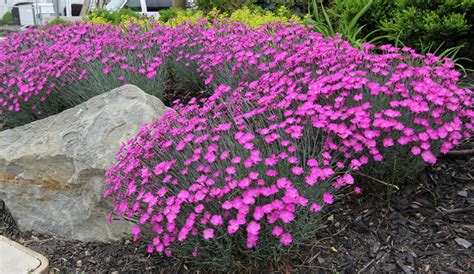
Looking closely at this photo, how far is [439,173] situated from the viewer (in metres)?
3.29

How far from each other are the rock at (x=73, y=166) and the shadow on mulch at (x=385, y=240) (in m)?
0.15

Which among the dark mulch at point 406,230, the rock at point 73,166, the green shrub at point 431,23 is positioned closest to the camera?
the dark mulch at point 406,230

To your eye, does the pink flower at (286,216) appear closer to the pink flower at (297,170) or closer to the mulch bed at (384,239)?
the pink flower at (297,170)

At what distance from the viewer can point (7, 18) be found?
15336mm

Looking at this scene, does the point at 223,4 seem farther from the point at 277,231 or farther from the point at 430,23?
the point at 277,231

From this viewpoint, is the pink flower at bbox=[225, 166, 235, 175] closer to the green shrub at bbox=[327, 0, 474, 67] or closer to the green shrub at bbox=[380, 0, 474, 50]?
the green shrub at bbox=[327, 0, 474, 67]

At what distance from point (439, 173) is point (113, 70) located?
291cm

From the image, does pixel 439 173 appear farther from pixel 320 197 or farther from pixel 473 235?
pixel 320 197

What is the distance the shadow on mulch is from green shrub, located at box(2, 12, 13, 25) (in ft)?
45.4

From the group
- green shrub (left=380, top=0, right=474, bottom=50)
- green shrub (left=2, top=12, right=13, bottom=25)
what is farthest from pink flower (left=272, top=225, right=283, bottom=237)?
green shrub (left=2, top=12, right=13, bottom=25)

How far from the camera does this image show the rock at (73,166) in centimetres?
324

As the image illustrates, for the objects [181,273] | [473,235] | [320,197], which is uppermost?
[320,197]

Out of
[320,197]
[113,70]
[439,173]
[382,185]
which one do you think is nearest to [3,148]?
[113,70]

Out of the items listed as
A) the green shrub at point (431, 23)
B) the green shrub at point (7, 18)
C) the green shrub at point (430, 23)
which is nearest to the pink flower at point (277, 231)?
the green shrub at point (430, 23)
